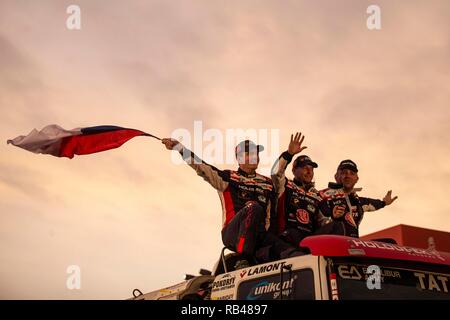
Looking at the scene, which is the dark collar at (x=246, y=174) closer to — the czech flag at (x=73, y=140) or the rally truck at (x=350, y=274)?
the rally truck at (x=350, y=274)

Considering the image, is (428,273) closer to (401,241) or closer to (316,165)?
(316,165)

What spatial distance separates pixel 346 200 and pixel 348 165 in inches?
23.4

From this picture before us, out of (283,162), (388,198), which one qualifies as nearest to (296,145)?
(283,162)

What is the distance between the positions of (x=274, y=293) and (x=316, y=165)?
3383 mm

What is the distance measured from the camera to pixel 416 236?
18828mm

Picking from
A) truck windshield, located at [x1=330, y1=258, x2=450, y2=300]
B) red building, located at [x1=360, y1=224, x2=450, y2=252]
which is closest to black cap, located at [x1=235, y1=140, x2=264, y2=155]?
truck windshield, located at [x1=330, y1=258, x2=450, y2=300]

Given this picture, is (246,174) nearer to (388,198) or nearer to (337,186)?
(337,186)

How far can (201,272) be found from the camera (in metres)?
6.56

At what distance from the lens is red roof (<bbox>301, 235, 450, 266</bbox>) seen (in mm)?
4285

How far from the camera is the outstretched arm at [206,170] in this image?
7.05 metres

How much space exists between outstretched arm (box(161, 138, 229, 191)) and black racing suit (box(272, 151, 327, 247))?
723mm

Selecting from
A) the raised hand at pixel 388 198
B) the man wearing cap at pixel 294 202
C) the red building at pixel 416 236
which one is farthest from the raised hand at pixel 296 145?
the red building at pixel 416 236

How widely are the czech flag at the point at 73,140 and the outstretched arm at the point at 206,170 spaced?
215cm
